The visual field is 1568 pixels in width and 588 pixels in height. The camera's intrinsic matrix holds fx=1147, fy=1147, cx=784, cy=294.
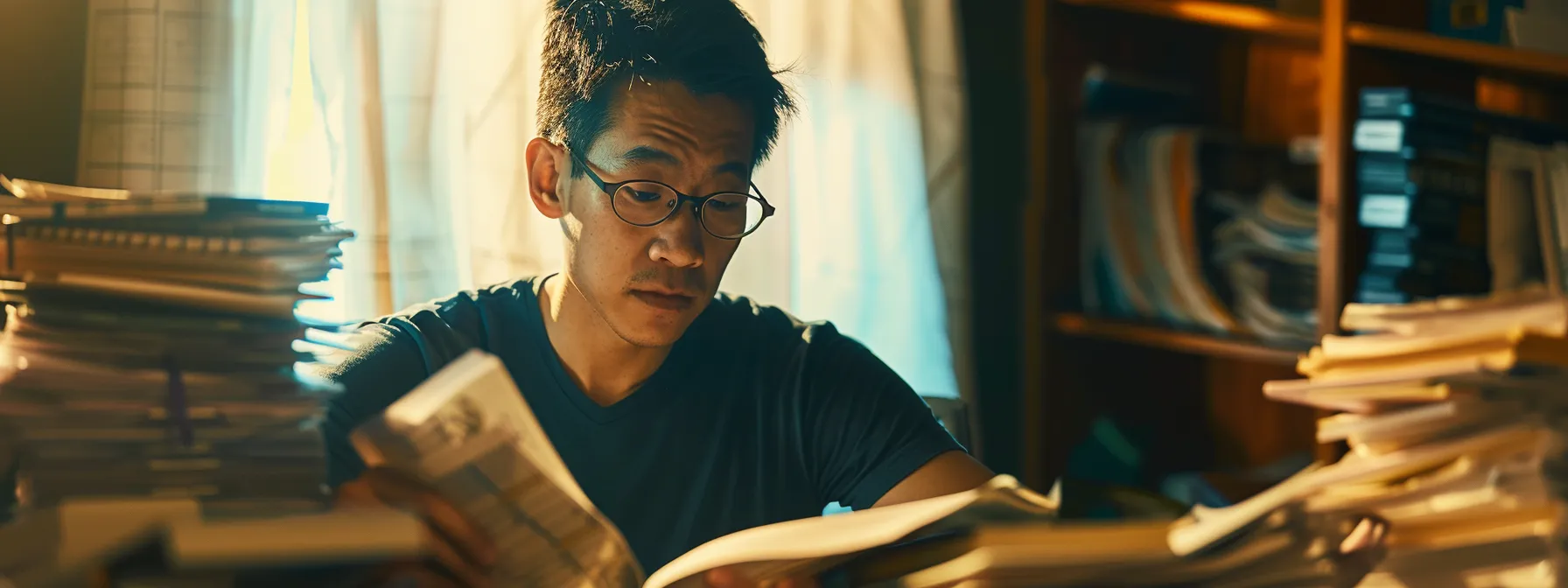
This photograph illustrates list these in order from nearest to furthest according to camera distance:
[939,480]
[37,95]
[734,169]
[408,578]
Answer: [408,578] < [37,95] < [734,169] < [939,480]

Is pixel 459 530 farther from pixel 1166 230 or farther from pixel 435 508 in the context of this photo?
pixel 1166 230

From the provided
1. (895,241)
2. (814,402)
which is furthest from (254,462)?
(895,241)

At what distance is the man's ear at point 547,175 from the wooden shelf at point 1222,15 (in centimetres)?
72

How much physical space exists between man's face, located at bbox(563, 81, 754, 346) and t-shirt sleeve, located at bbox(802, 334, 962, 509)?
141 millimetres

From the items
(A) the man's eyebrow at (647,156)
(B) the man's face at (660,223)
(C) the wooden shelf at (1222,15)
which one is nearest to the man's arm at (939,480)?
(B) the man's face at (660,223)

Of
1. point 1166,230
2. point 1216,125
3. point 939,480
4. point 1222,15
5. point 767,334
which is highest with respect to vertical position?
point 1222,15

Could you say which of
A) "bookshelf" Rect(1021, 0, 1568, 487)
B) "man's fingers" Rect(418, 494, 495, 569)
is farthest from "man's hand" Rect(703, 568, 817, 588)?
"bookshelf" Rect(1021, 0, 1568, 487)

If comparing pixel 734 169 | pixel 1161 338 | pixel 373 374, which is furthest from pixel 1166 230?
pixel 373 374

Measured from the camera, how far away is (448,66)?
820 mm

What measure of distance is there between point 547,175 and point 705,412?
0.21m

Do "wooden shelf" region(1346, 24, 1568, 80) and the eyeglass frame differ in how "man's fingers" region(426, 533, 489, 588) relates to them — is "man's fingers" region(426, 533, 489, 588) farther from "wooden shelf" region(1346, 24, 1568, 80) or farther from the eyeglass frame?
"wooden shelf" region(1346, 24, 1568, 80)

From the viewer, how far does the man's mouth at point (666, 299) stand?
816mm

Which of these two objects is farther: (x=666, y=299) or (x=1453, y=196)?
(x=1453, y=196)

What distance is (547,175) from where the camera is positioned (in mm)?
798
